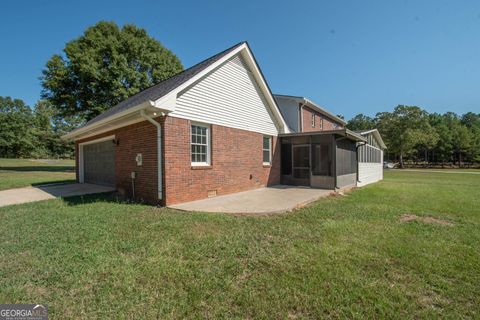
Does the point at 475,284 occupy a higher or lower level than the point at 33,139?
lower

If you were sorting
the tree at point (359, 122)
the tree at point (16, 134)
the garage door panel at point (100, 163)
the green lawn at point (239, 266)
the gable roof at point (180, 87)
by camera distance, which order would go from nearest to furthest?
the green lawn at point (239, 266) < the gable roof at point (180, 87) < the garage door panel at point (100, 163) < the tree at point (16, 134) < the tree at point (359, 122)

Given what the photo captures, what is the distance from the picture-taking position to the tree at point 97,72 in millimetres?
19984

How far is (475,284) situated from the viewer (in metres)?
2.90

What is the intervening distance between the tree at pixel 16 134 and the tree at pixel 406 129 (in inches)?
2949

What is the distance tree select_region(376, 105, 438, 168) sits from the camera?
44188 mm

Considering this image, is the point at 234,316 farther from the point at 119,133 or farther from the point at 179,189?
the point at 119,133

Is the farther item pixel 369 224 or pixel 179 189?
pixel 179 189

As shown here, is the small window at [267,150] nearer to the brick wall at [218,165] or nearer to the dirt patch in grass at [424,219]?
the brick wall at [218,165]

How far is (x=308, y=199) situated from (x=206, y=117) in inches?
187

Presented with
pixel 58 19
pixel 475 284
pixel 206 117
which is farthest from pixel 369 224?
pixel 58 19

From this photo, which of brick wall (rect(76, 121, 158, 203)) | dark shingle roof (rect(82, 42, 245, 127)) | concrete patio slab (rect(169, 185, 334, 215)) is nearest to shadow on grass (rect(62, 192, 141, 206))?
brick wall (rect(76, 121, 158, 203))

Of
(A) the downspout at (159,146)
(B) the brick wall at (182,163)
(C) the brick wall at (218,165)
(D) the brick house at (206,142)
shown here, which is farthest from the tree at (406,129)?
(A) the downspout at (159,146)

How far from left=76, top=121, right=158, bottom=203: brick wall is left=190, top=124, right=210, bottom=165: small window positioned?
1385mm

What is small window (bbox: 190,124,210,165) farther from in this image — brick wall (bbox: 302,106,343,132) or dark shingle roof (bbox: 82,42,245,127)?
brick wall (bbox: 302,106,343,132)
